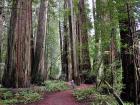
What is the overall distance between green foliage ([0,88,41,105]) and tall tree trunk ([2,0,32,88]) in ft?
3.07

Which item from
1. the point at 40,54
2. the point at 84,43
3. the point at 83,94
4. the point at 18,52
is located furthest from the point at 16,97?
the point at 84,43

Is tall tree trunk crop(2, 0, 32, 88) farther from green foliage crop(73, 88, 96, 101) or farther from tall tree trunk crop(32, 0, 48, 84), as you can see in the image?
tall tree trunk crop(32, 0, 48, 84)

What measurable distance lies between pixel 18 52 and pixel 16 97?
2.88 meters

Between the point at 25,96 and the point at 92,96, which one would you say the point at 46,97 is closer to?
the point at 25,96

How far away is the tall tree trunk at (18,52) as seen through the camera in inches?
623

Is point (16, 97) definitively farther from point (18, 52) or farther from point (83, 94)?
point (83, 94)

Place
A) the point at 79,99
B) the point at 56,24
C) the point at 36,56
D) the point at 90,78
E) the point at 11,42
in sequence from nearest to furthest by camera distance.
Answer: the point at 79,99 → the point at 11,42 → the point at 36,56 → the point at 90,78 → the point at 56,24

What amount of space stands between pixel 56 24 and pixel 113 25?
3380cm

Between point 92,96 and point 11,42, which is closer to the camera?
point 92,96

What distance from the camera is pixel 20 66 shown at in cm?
1585

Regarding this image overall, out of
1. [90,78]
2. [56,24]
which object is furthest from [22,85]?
[56,24]

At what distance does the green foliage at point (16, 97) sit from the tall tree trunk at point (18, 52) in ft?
3.07

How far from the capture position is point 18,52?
16047mm

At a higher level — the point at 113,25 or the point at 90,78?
the point at 113,25
